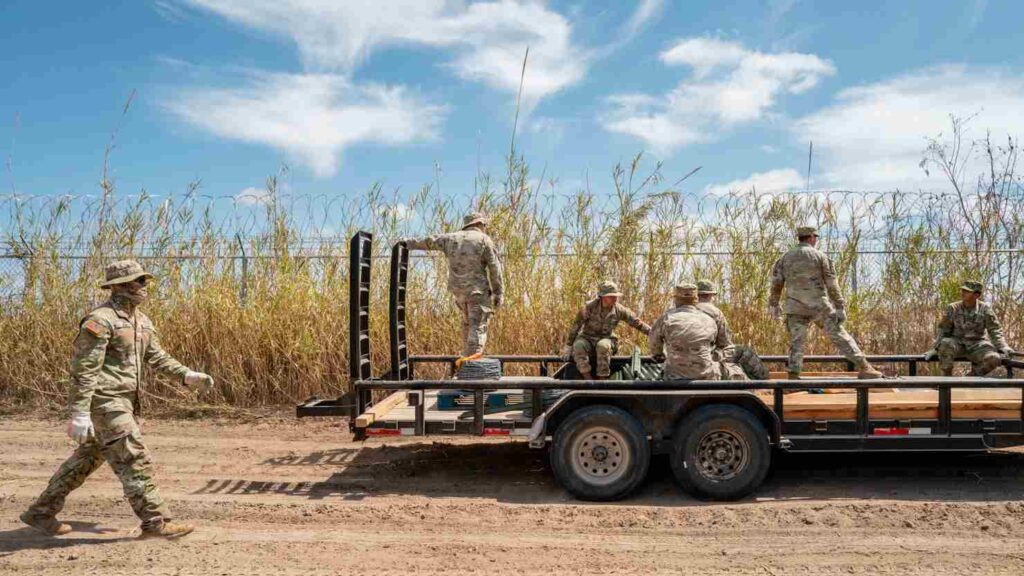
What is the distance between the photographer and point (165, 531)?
193 inches

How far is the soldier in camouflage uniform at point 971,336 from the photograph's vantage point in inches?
297

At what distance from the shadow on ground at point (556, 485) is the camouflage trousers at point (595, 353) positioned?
3.01 ft

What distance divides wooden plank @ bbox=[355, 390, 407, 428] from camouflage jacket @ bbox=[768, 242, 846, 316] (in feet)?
11.0

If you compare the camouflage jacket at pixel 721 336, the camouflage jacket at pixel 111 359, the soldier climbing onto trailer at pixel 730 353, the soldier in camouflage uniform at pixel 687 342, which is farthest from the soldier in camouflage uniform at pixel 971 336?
the camouflage jacket at pixel 111 359

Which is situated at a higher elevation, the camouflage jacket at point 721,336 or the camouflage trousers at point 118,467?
the camouflage jacket at point 721,336

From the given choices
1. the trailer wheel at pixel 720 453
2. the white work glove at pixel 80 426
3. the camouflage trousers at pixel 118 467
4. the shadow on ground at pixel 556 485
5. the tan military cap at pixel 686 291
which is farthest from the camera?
the tan military cap at pixel 686 291

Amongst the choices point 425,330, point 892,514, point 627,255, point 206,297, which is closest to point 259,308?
point 206,297

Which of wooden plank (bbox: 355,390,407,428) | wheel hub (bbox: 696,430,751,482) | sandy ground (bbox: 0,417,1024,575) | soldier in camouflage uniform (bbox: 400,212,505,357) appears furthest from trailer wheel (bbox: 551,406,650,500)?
soldier in camouflage uniform (bbox: 400,212,505,357)

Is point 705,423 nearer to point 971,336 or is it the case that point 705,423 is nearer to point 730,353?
point 730,353

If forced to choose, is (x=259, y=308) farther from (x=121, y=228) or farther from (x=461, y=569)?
(x=461, y=569)

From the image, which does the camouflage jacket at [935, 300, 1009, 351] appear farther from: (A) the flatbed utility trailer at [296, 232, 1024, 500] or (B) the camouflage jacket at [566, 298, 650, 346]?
(B) the camouflage jacket at [566, 298, 650, 346]

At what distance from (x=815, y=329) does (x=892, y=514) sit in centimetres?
501

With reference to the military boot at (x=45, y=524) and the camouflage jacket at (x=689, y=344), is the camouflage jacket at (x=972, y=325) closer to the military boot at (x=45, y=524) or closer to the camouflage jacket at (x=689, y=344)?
the camouflage jacket at (x=689, y=344)

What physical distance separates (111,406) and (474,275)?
3353 mm
